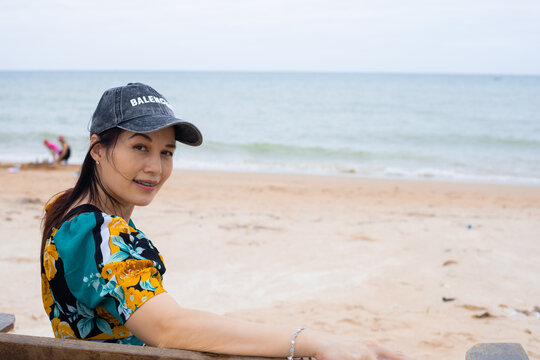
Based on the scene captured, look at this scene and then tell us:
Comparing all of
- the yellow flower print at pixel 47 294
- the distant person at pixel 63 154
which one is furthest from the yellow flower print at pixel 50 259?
the distant person at pixel 63 154

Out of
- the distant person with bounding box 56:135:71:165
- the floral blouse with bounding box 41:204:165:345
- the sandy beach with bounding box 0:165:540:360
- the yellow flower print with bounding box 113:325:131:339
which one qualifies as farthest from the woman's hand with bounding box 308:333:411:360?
the distant person with bounding box 56:135:71:165

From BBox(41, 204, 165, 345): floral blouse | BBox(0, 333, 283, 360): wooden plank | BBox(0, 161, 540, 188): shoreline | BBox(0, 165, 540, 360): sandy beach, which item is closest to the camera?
BBox(0, 333, 283, 360): wooden plank

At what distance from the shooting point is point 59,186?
11398 mm

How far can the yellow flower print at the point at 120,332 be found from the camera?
5.19ft

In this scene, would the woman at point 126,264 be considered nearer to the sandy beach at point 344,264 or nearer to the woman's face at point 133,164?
the woman's face at point 133,164

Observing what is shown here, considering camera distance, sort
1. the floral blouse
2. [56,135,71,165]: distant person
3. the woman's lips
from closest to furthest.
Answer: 1. the floral blouse
2. the woman's lips
3. [56,135,71,165]: distant person

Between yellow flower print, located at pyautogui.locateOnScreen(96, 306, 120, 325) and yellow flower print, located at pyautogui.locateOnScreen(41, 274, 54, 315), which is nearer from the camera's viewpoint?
yellow flower print, located at pyautogui.locateOnScreen(96, 306, 120, 325)

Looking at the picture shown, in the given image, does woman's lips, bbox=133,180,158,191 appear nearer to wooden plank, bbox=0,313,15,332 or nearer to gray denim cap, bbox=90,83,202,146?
gray denim cap, bbox=90,83,202,146

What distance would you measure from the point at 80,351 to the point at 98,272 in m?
0.22

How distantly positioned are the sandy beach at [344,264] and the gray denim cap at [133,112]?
10.2 feet

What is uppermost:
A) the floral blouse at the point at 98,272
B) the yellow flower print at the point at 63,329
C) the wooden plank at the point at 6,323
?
the floral blouse at the point at 98,272

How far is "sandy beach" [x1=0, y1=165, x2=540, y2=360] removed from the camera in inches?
176

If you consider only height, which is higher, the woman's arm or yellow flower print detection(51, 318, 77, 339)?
the woman's arm

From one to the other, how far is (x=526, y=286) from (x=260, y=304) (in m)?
2.81
